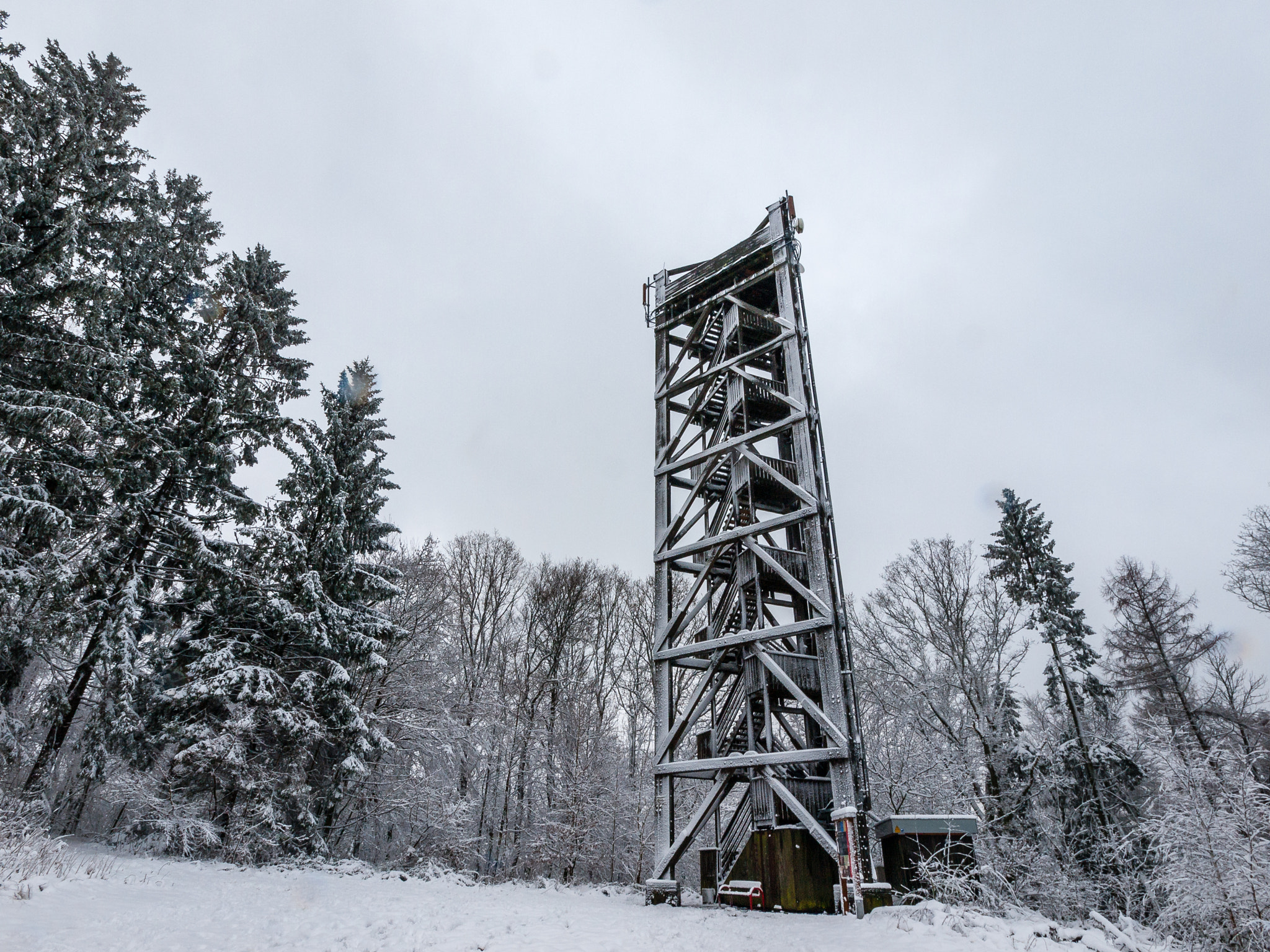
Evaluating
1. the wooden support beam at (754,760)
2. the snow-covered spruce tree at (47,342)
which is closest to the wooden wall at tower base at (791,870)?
the wooden support beam at (754,760)

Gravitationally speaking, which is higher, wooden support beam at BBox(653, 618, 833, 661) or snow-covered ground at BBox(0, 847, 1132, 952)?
wooden support beam at BBox(653, 618, 833, 661)

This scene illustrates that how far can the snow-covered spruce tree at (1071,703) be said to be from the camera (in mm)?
17328

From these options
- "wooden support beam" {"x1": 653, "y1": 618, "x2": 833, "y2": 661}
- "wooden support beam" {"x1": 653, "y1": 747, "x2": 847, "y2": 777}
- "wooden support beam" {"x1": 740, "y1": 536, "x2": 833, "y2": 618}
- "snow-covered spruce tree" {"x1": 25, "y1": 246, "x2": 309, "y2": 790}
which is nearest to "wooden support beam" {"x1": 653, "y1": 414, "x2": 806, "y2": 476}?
"wooden support beam" {"x1": 740, "y1": 536, "x2": 833, "y2": 618}

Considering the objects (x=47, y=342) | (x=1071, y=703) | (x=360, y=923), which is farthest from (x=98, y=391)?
(x=1071, y=703)

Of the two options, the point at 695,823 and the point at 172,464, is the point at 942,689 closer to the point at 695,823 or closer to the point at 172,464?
the point at 695,823

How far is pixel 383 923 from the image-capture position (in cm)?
797

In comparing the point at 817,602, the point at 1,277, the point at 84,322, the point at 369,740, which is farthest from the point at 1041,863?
the point at 1,277

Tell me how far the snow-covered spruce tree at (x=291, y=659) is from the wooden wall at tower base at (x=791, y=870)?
827 cm

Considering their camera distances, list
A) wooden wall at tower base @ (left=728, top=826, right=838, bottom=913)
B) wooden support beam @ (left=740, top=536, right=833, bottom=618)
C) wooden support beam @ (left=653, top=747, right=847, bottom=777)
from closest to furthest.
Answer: wooden wall at tower base @ (left=728, top=826, right=838, bottom=913)
wooden support beam @ (left=653, top=747, right=847, bottom=777)
wooden support beam @ (left=740, top=536, right=833, bottom=618)

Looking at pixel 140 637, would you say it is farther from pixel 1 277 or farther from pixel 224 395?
A: pixel 1 277

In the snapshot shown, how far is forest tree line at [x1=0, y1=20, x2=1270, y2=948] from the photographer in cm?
1105

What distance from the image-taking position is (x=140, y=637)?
14398 millimetres

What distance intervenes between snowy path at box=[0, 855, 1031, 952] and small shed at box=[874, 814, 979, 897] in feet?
6.33

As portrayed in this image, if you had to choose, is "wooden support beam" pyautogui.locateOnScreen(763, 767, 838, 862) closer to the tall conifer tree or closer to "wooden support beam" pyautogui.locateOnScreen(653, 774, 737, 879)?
"wooden support beam" pyautogui.locateOnScreen(653, 774, 737, 879)
